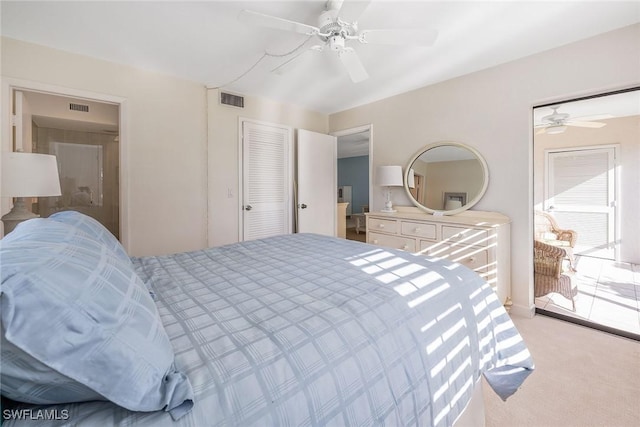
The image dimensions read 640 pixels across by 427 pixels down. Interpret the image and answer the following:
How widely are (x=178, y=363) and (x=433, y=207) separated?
10.2ft

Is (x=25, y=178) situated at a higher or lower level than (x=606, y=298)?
higher

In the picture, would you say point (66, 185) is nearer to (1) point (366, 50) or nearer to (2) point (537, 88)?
(1) point (366, 50)

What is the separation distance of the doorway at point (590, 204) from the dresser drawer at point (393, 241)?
1.24 metres

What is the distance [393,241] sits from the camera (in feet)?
10.4

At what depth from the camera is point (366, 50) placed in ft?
8.11

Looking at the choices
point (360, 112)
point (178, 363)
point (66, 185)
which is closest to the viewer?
point (178, 363)

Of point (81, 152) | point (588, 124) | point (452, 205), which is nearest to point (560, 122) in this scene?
point (588, 124)

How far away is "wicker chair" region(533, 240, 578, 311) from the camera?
8.93ft

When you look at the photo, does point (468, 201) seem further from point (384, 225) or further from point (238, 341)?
point (238, 341)

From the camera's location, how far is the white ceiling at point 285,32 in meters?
1.91

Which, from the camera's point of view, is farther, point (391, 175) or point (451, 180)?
point (391, 175)

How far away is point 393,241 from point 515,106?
5.83 feet

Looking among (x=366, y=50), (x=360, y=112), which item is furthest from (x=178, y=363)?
(x=360, y=112)

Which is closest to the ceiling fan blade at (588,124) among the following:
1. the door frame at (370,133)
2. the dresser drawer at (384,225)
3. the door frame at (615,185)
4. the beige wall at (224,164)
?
the door frame at (615,185)
